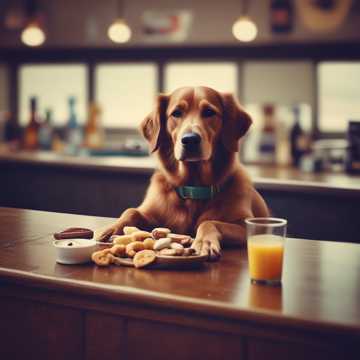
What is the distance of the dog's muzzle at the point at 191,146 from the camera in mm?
1970

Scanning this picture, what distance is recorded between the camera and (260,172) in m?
3.50

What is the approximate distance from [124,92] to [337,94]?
6.16 ft

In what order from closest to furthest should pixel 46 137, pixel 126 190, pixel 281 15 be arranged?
1. pixel 126 190
2. pixel 281 15
3. pixel 46 137

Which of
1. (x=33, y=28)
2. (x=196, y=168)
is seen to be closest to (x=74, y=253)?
(x=196, y=168)

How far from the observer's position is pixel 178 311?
1186 millimetres

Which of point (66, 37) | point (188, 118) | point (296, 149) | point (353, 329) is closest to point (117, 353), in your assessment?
point (353, 329)

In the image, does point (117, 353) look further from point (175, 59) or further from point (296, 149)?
point (175, 59)

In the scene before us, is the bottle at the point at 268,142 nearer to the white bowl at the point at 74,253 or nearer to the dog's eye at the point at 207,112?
the dog's eye at the point at 207,112

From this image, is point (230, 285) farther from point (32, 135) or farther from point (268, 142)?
point (32, 135)

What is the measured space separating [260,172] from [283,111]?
1315 millimetres

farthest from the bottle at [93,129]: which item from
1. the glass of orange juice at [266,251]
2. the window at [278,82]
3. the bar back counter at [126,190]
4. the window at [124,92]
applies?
the glass of orange juice at [266,251]

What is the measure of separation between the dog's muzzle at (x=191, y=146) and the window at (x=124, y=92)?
10.8 feet

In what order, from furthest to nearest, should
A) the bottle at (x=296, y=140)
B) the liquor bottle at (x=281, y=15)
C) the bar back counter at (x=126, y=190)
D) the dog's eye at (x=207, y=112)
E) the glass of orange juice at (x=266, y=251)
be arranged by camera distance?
the liquor bottle at (x=281, y=15) < the bottle at (x=296, y=140) < the bar back counter at (x=126, y=190) < the dog's eye at (x=207, y=112) < the glass of orange juice at (x=266, y=251)

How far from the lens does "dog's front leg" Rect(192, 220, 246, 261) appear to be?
1561 mm
